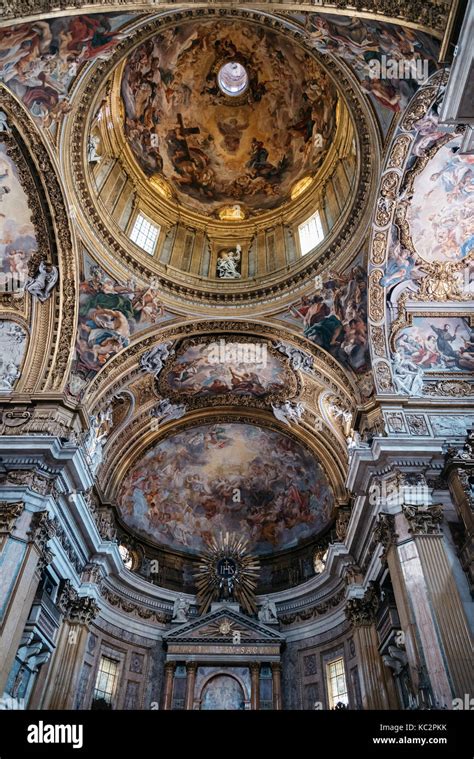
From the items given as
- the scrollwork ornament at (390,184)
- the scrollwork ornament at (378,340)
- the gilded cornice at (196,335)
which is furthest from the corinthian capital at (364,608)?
the scrollwork ornament at (390,184)

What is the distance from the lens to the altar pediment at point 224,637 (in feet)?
55.3

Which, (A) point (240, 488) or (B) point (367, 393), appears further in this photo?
(A) point (240, 488)

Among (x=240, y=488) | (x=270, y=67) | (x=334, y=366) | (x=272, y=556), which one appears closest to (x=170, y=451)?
(x=240, y=488)

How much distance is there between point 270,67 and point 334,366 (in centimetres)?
1055

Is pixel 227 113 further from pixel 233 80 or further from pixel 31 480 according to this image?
pixel 31 480

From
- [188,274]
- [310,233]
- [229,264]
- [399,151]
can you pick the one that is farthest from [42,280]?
[399,151]

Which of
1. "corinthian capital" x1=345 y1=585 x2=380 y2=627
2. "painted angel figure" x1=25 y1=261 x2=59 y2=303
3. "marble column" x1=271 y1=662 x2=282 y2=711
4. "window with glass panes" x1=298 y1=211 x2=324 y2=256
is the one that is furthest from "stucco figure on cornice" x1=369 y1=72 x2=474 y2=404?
"marble column" x1=271 y1=662 x2=282 y2=711

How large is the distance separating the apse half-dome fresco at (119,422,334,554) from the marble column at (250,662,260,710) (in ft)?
14.6

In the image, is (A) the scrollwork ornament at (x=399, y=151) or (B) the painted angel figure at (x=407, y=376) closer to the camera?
(A) the scrollwork ornament at (x=399, y=151)

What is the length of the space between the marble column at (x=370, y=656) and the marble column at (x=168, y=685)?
6.15 metres

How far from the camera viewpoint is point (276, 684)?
16281 mm

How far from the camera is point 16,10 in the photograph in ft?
29.3

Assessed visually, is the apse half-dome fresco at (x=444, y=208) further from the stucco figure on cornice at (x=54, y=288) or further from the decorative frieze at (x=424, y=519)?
the stucco figure on cornice at (x=54, y=288)
